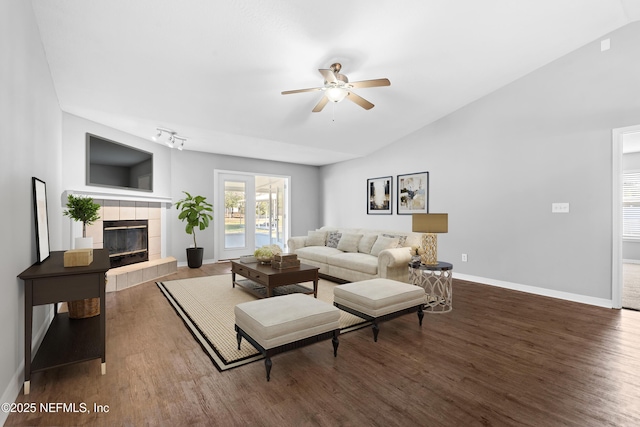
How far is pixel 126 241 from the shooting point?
17.3 ft

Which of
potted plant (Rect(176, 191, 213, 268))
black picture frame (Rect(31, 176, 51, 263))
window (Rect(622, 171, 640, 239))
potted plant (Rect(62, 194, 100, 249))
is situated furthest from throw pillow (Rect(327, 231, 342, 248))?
window (Rect(622, 171, 640, 239))

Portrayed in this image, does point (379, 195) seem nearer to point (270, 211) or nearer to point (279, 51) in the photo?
point (270, 211)

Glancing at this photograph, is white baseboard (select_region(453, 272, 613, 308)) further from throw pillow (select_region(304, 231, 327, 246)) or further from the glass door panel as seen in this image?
the glass door panel

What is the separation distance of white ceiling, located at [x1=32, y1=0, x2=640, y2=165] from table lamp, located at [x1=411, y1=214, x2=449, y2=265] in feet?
6.46

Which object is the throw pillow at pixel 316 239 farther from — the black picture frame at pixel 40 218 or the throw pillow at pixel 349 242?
the black picture frame at pixel 40 218

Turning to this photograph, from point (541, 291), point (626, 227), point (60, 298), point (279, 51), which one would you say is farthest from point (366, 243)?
point (626, 227)

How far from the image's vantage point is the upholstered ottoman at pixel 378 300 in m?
2.76

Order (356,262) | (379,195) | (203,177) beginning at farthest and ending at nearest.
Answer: (379,195)
(203,177)
(356,262)

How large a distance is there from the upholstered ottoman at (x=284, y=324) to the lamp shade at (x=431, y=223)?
1727mm

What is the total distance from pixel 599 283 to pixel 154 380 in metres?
5.05

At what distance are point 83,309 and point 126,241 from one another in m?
2.68

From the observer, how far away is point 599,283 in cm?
383

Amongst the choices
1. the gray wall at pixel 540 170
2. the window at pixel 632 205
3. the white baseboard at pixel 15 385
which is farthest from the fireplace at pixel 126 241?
the window at pixel 632 205

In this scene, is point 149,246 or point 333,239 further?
point 333,239
